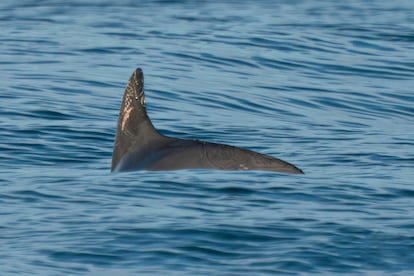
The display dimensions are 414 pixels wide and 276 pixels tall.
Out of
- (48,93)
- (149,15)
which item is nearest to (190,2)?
(149,15)

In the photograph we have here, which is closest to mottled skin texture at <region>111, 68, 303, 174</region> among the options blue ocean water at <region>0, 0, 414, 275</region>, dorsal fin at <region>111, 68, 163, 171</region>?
dorsal fin at <region>111, 68, 163, 171</region>

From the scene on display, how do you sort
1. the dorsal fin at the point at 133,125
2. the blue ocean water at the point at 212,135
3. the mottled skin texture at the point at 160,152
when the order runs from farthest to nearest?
the dorsal fin at the point at 133,125 < the mottled skin texture at the point at 160,152 < the blue ocean water at the point at 212,135

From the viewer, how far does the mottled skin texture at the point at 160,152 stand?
37.0 feet

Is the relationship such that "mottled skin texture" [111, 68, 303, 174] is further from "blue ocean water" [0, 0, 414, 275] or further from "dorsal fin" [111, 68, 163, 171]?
"blue ocean water" [0, 0, 414, 275]

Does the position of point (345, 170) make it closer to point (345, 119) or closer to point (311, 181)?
point (311, 181)

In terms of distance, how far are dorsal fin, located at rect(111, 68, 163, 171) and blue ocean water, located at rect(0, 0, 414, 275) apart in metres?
0.62

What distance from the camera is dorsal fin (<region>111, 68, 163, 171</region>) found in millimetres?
12000

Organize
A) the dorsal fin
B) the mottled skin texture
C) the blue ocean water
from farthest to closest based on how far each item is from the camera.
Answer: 1. the dorsal fin
2. the mottled skin texture
3. the blue ocean water

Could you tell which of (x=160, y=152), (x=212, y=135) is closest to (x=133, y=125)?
(x=160, y=152)

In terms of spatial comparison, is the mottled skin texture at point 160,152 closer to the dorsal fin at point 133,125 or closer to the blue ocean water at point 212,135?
the dorsal fin at point 133,125

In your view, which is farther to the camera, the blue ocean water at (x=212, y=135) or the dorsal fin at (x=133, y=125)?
the dorsal fin at (x=133, y=125)

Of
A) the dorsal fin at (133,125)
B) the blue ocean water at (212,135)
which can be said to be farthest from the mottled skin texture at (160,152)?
the blue ocean water at (212,135)

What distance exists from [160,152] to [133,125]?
1.82 ft

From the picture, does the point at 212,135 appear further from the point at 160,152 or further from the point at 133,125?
the point at 160,152
